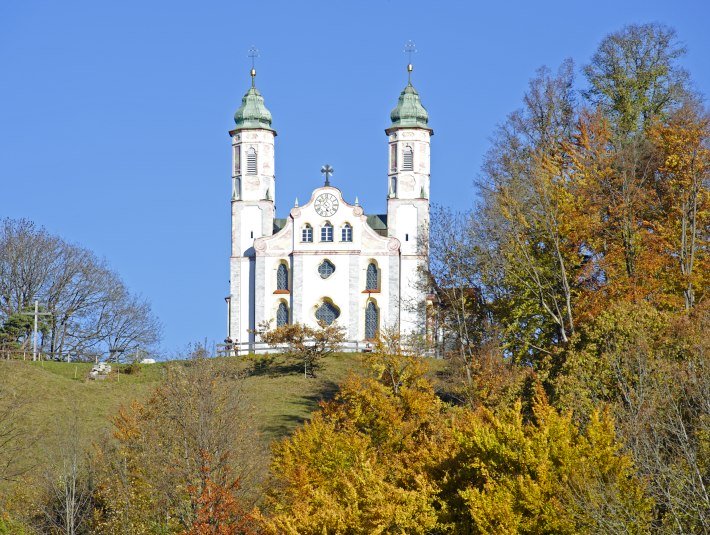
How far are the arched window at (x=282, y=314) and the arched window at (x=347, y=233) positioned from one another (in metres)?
4.43

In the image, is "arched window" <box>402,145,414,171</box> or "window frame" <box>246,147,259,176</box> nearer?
"arched window" <box>402,145,414,171</box>

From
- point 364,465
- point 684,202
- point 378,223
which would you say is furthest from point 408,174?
point 364,465

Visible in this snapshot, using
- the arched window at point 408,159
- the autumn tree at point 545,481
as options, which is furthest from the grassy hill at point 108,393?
the autumn tree at point 545,481

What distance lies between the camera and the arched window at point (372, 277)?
7744cm

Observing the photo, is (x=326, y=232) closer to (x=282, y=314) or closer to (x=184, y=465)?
(x=282, y=314)

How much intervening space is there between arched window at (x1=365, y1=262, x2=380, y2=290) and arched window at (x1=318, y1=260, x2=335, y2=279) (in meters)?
1.73

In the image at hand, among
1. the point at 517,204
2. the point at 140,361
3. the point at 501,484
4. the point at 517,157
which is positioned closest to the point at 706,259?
the point at 517,204

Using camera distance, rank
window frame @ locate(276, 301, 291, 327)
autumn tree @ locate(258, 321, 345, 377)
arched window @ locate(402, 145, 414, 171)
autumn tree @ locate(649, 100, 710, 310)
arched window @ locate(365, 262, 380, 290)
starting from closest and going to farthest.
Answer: autumn tree @ locate(649, 100, 710, 310) < autumn tree @ locate(258, 321, 345, 377) < window frame @ locate(276, 301, 291, 327) < arched window @ locate(365, 262, 380, 290) < arched window @ locate(402, 145, 414, 171)

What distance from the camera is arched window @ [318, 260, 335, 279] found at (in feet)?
254

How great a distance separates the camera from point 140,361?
2857 inches

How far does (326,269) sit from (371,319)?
11.3ft

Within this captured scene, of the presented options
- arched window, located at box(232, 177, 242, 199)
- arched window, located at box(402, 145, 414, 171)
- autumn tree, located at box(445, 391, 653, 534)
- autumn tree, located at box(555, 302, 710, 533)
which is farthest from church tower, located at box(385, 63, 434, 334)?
autumn tree, located at box(445, 391, 653, 534)

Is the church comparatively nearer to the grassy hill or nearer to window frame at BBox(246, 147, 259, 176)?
window frame at BBox(246, 147, 259, 176)

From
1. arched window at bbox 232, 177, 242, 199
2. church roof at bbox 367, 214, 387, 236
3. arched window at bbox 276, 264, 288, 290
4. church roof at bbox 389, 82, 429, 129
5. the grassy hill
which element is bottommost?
the grassy hill
